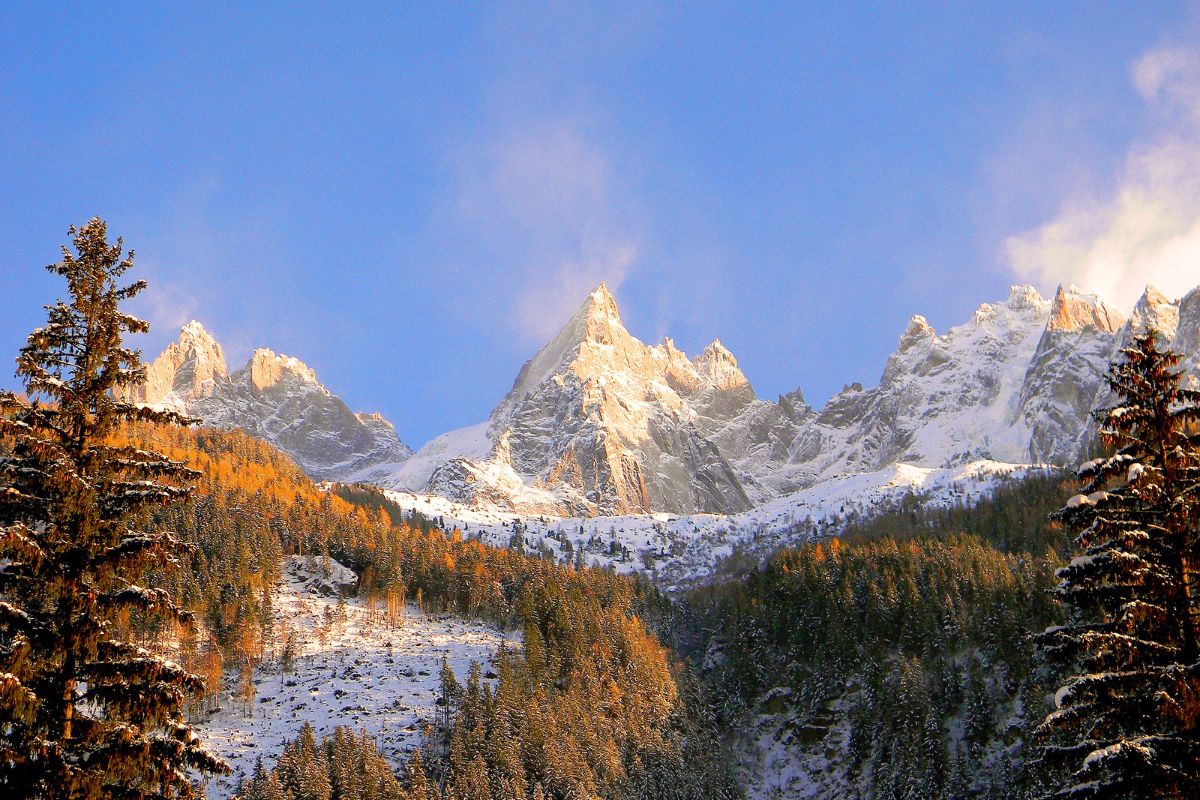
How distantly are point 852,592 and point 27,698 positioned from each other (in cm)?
16023

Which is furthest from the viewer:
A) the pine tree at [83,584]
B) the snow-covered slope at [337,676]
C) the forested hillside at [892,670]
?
the forested hillside at [892,670]

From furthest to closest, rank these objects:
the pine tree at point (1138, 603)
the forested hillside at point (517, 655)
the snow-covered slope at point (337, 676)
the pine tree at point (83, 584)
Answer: the snow-covered slope at point (337, 676) < the forested hillside at point (517, 655) < the pine tree at point (1138, 603) < the pine tree at point (83, 584)

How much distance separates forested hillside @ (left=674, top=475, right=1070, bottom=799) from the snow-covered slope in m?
45.7

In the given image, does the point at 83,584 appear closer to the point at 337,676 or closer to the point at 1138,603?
the point at 1138,603

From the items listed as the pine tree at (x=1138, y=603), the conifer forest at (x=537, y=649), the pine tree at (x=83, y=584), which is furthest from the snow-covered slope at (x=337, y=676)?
the pine tree at (x=1138, y=603)

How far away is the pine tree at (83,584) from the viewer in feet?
54.0

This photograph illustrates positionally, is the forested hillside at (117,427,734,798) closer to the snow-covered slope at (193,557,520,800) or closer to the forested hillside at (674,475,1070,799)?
the snow-covered slope at (193,557,520,800)

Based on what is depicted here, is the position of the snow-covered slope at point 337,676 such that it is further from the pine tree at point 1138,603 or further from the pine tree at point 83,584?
the pine tree at point 1138,603

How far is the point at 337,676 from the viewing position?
136875 millimetres

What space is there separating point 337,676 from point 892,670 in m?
85.2

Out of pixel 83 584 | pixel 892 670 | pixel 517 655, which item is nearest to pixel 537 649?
pixel 517 655

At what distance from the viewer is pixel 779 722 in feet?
511

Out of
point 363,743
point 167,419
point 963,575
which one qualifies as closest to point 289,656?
point 363,743

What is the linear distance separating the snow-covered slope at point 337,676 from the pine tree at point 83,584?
293 ft
